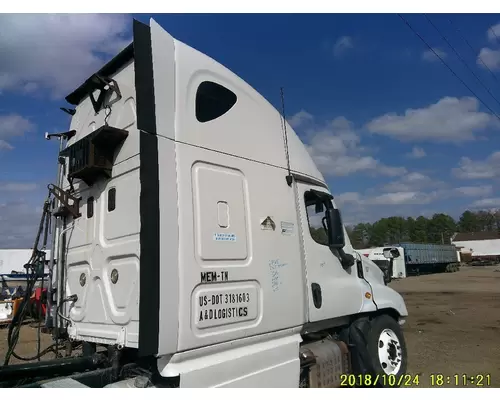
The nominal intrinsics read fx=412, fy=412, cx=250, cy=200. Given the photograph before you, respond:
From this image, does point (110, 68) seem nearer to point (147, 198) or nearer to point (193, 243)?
point (147, 198)

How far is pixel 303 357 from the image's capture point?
4344mm

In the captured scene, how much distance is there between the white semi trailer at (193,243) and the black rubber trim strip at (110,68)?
16 millimetres

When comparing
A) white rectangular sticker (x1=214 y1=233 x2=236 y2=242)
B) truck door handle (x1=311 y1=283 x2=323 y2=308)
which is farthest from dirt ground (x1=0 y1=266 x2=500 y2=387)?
white rectangular sticker (x1=214 y1=233 x2=236 y2=242)

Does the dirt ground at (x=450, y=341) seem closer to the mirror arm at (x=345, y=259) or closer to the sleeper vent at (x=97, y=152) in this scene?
the mirror arm at (x=345, y=259)

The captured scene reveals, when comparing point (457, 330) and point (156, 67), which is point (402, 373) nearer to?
point (156, 67)

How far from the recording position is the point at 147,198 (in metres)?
3.16

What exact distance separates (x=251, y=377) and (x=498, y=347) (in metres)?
Result: 6.52

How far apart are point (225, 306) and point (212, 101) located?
1.91 meters

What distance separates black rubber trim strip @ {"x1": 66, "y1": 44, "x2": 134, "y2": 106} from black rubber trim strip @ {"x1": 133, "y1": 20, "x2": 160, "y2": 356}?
0.57 meters

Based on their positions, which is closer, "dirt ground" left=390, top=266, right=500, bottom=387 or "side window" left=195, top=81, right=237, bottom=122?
"side window" left=195, top=81, right=237, bottom=122

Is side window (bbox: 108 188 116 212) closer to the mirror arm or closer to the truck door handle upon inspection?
the truck door handle

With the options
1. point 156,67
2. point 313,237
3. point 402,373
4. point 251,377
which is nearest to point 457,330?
point 402,373

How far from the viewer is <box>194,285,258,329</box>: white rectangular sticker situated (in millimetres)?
3336

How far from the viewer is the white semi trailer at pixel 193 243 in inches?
127
